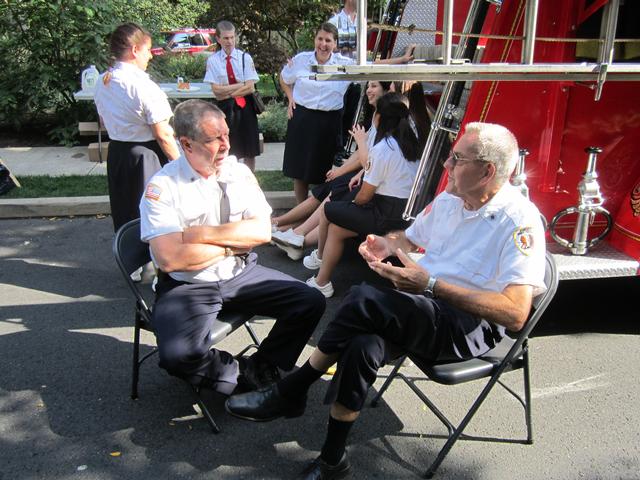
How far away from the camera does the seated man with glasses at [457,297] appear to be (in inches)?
97.3

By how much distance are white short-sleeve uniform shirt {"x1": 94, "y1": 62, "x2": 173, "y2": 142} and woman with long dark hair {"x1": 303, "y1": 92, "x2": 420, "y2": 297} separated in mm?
1361

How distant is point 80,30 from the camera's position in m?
8.34

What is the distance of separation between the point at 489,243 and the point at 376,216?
5.11 feet

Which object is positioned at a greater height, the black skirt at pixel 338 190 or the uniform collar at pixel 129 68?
the uniform collar at pixel 129 68

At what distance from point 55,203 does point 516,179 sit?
4.34m

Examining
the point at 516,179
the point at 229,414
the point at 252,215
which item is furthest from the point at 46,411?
the point at 516,179

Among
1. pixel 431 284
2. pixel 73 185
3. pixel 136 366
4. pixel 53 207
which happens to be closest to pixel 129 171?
pixel 136 366

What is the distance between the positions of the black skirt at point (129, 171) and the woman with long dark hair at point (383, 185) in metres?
1.29

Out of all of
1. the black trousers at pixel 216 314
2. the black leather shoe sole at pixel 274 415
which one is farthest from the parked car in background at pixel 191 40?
the black leather shoe sole at pixel 274 415

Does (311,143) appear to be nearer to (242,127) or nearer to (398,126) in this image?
(242,127)

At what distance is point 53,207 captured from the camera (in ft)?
19.2

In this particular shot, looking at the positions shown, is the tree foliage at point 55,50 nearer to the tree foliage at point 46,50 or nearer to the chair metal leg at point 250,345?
the tree foliage at point 46,50

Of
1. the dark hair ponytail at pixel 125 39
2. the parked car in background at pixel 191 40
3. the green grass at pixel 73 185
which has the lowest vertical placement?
the green grass at pixel 73 185

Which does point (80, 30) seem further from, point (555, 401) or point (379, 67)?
point (555, 401)
